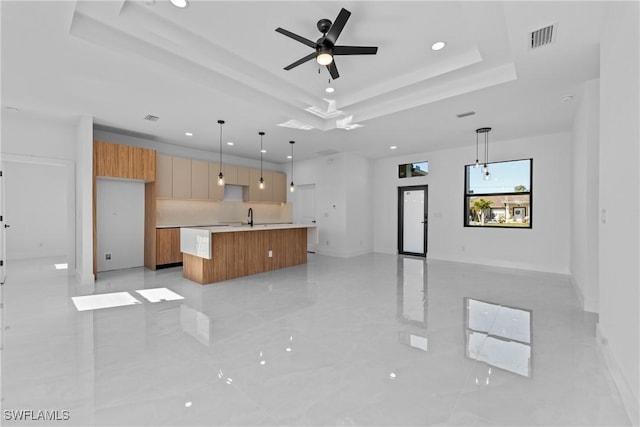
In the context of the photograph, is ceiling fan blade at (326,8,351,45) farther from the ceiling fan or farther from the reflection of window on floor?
the reflection of window on floor

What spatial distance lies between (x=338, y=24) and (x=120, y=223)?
19.6ft

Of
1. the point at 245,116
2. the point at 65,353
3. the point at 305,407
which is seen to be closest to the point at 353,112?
the point at 245,116

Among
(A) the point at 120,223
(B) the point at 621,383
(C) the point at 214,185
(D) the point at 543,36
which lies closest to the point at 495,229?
(D) the point at 543,36

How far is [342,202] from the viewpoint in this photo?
7.77 meters

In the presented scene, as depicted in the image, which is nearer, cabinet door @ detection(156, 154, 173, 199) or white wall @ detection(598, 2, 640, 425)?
white wall @ detection(598, 2, 640, 425)

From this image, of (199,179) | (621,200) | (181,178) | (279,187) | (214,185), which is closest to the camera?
(621,200)

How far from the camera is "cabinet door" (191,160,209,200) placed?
675 cm

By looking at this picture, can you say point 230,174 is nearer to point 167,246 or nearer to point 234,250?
point 167,246

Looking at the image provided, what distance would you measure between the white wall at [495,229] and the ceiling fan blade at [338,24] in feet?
15.3

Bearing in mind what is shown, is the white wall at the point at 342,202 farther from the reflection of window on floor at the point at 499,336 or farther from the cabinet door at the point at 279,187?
the reflection of window on floor at the point at 499,336

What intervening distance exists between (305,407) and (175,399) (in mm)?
839

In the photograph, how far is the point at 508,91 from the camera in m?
3.76

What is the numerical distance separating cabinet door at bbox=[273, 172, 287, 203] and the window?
5146mm

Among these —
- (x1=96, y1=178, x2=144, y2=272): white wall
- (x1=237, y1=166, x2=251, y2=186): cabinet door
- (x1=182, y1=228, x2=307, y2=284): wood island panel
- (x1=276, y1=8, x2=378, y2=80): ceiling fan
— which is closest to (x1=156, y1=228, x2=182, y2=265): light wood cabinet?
(x1=96, y1=178, x2=144, y2=272): white wall
